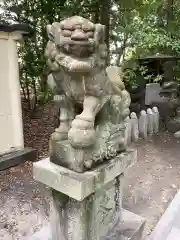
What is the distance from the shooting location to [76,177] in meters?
1.60

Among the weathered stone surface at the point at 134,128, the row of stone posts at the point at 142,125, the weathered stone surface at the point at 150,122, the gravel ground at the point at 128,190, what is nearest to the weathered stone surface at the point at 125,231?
the gravel ground at the point at 128,190

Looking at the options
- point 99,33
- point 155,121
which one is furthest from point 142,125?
point 99,33

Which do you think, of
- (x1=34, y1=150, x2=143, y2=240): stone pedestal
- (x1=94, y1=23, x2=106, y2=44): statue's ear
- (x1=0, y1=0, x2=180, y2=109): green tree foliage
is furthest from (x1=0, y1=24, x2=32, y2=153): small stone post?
(x1=94, y1=23, x2=106, y2=44): statue's ear

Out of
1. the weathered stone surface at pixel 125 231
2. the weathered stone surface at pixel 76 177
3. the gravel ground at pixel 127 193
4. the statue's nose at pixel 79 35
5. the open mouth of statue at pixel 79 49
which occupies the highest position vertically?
the statue's nose at pixel 79 35

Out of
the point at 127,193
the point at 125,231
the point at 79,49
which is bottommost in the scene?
the point at 127,193

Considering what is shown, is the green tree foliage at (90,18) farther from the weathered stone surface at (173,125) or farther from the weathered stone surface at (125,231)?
the weathered stone surface at (125,231)

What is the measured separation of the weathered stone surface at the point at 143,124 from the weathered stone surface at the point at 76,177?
3049mm

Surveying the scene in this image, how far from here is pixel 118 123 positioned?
6.13 feet

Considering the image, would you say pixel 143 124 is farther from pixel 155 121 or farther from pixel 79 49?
pixel 79 49

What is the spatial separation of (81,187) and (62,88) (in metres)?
0.62

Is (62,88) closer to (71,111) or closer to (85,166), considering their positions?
(71,111)

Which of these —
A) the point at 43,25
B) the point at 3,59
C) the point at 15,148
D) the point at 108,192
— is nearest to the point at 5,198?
the point at 15,148

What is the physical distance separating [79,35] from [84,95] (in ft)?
1.20

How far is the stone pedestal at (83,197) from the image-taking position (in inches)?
63.8
